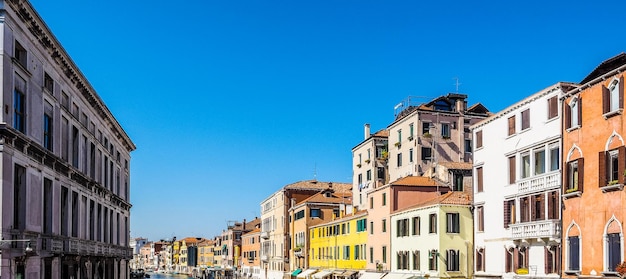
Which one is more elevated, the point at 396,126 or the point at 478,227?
the point at 396,126

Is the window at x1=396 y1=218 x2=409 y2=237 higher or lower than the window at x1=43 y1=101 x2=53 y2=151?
below

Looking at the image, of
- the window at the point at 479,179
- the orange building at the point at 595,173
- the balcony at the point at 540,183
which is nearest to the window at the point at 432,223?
the window at the point at 479,179

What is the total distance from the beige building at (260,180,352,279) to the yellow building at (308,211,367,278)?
8.43 metres

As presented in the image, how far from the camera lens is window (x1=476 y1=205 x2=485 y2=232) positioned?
3372 centimetres

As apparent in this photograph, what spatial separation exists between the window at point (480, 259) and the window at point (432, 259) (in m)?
2.50

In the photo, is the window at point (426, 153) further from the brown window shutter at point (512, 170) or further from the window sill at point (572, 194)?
the window sill at point (572, 194)

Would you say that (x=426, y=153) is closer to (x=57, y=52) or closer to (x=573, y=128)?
(x=573, y=128)

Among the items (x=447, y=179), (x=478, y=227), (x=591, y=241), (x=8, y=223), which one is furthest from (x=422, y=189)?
(x=8, y=223)

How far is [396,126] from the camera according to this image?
54.3 meters

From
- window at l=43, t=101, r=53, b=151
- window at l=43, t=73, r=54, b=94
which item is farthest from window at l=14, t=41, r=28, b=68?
window at l=43, t=101, r=53, b=151

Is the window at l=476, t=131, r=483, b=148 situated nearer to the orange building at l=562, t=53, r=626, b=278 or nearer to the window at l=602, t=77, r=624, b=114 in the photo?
the orange building at l=562, t=53, r=626, b=278

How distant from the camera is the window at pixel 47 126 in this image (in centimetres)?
2350

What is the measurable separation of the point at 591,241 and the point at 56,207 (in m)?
18.7

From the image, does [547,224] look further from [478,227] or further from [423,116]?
[423,116]
